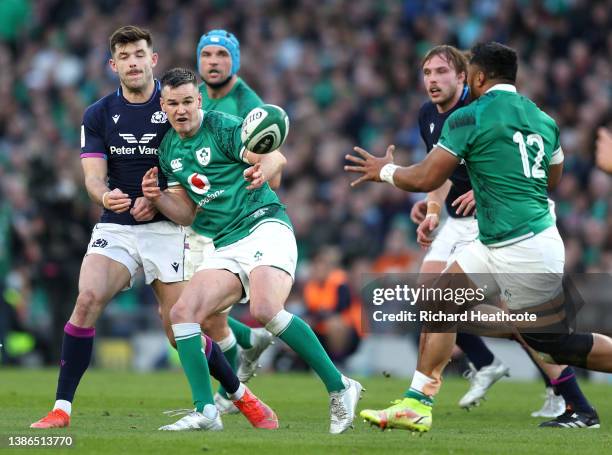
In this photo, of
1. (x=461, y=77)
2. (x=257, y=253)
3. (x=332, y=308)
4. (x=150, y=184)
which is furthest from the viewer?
(x=332, y=308)

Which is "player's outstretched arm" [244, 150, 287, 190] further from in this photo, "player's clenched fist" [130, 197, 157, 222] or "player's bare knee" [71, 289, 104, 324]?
"player's bare knee" [71, 289, 104, 324]

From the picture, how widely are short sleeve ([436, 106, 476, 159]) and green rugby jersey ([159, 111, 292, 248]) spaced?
1.27 m

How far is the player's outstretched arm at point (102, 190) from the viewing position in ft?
27.6

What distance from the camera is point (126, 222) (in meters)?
8.84

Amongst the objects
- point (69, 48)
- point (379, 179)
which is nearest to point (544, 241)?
point (379, 179)

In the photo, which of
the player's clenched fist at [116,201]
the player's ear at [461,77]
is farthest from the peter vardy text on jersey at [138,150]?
the player's ear at [461,77]

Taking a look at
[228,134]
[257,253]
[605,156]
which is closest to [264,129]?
[228,134]

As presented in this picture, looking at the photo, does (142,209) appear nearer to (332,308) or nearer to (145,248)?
(145,248)

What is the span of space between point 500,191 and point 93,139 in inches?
111

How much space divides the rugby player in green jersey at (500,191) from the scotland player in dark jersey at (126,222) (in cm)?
133

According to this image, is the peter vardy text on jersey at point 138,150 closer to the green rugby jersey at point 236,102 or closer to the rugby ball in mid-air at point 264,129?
the rugby ball in mid-air at point 264,129

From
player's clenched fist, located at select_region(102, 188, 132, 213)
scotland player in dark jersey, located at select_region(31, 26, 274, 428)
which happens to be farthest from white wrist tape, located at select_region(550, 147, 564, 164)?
player's clenched fist, located at select_region(102, 188, 132, 213)

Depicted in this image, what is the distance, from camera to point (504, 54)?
8023mm

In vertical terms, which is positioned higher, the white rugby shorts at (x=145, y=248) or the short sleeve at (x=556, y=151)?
the short sleeve at (x=556, y=151)
